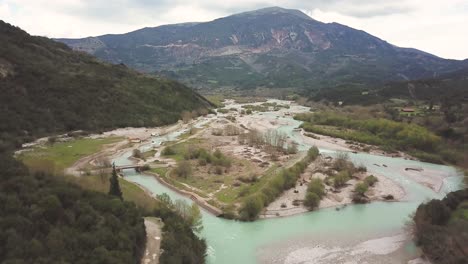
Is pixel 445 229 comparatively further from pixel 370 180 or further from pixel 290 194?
pixel 370 180

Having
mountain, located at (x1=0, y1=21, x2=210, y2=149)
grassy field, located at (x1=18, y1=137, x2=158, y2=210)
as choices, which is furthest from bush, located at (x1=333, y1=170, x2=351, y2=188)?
mountain, located at (x1=0, y1=21, x2=210, y2=149)

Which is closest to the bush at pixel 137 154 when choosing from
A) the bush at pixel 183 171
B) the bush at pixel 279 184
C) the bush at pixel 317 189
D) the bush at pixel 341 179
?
the bush at pixel 183 171

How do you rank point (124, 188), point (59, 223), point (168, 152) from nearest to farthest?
point (59, 223) → point (124, 188) → point (168, 152)

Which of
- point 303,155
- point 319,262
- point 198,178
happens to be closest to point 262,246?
point 319,262

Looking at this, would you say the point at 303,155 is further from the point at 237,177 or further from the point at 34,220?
the point at 34,220

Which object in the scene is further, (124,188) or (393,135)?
(393,135)

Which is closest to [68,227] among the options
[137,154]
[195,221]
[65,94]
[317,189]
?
[195,221]
